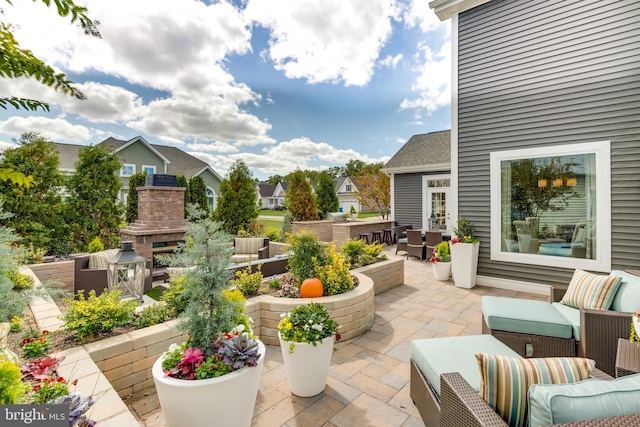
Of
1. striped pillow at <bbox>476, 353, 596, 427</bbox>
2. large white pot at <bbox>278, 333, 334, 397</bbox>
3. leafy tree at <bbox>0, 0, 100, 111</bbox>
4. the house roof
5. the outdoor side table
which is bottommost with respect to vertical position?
large white pot at <bbox>278, 333, 334, 397</bbox>

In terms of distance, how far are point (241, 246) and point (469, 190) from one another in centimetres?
549

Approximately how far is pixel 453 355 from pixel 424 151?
10.3 m

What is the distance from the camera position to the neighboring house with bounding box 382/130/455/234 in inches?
405

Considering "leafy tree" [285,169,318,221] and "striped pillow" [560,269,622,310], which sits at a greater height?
"leafy tree" [285,169,318,221]

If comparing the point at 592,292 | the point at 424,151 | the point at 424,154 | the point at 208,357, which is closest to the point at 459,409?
the point at 208,357

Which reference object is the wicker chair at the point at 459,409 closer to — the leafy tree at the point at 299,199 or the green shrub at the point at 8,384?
the green shrub at the point at 8,384

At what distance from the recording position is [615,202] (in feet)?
15.3

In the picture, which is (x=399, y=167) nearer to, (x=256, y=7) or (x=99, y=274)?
(x=256, y=7)

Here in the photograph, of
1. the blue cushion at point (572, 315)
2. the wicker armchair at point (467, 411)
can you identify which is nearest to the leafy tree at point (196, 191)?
the blue cushion at point (572, 315)

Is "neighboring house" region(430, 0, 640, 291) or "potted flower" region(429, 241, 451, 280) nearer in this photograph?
"neighboring house" region(430, 0, 640, 291)

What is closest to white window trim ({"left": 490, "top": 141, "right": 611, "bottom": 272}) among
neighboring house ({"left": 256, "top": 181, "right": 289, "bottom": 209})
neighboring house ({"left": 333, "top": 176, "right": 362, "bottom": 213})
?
neighboring house ({"left": 333, "top": 176, "right": 362, "bottom": 213})

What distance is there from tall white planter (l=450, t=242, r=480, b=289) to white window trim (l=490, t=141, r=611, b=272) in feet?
1.49

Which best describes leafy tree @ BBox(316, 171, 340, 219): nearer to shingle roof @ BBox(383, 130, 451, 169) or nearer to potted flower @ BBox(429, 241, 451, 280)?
shingle roof @ BBox(383, 130, 451, 169)

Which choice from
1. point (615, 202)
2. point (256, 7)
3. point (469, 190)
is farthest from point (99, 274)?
point (615, 202)
